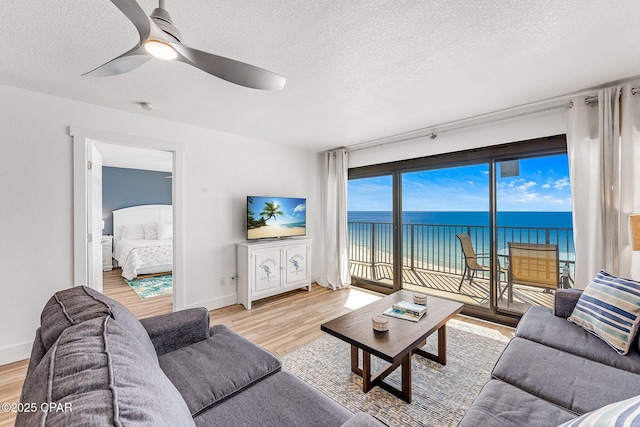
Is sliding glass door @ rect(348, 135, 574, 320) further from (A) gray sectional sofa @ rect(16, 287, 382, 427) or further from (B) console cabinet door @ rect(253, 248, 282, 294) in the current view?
(A) gray sectional sofa @ rect(16, 287, 382, 427)

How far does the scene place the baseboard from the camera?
221 cm

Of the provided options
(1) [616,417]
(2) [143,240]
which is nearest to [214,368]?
(1) [616,417]

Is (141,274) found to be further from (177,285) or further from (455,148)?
(455,148)

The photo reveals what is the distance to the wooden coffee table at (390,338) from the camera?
1.60 metres

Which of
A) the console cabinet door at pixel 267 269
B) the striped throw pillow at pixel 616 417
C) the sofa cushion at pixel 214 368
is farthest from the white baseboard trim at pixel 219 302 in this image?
the striped throw pillow at pixel 616 417

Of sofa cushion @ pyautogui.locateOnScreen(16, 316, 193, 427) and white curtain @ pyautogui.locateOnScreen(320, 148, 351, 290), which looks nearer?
sofa cushion @ pyautogui.locateOnScreen(16, 316, 193, 427)

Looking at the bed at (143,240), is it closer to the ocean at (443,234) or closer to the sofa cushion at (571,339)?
the ocean at (443,234)

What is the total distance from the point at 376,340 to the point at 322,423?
2.46ft

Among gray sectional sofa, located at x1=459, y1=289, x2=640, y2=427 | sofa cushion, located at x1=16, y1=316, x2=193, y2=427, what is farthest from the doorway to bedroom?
gray sectional sofa, located at x1=459, y1=289, x2=640, y2=427

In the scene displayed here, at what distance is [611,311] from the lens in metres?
1.58

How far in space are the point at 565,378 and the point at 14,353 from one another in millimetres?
3972

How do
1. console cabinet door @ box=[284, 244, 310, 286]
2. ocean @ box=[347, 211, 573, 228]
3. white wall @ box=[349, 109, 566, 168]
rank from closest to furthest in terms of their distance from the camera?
white wall @ box=[349, 109, 566, 168], ocean @ box=[347, 211, 573, 228], console cabinet door @ box=[284, 244, 310, 286]

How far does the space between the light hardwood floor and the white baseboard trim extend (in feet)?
0.25

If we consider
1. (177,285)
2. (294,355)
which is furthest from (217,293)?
(294,355)
